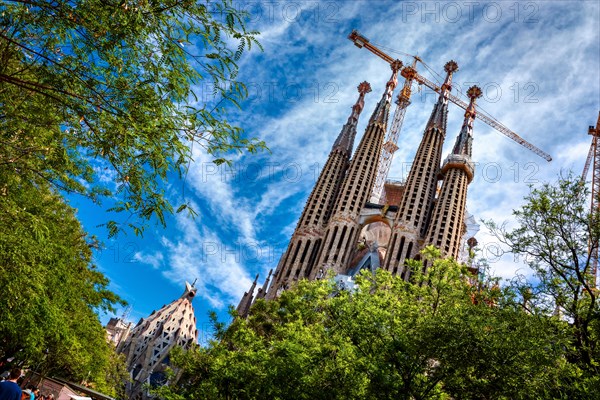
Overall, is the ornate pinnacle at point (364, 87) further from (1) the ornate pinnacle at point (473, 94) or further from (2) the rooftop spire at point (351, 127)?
(1) the ornate pinnacle at point (473, 94)

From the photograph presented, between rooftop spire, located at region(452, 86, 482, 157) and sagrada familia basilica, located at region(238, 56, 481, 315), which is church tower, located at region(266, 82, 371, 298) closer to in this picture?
sagrada familia basilica, located at region(238, 56, 481, 315)

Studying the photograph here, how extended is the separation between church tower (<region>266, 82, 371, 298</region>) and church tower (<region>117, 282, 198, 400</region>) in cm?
1239

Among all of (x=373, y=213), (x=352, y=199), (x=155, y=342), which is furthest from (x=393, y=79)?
(x=155, y=342)

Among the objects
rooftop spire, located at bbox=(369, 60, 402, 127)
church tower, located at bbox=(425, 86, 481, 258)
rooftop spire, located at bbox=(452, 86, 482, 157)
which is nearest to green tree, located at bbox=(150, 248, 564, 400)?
church tower, located at bbox=(425, 86, 481, 258)

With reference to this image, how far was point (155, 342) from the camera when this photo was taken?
54.0 metres

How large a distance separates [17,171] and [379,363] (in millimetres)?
9850

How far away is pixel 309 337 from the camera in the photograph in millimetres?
16734

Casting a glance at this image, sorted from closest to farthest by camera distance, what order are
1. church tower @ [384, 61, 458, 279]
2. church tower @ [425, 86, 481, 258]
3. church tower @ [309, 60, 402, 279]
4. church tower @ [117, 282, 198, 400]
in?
church tower @ [117, 282, 198, 400], church tower @ [425, 86, 481, 258], church tower @ [384, 61, 458, 279], church tower @ [309, 60, 402, 279]

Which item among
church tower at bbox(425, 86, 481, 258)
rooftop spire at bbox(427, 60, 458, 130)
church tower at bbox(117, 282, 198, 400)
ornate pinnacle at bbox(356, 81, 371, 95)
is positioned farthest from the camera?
ornate pinnacle at bbox(356, 81, 371, 95)

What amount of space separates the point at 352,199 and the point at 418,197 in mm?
9313

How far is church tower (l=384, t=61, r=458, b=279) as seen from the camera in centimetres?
5469

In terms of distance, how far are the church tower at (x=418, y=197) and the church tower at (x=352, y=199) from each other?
5.78m

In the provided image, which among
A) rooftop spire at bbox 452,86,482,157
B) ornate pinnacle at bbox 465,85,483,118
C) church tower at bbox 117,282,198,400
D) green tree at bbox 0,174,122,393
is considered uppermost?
ornate pinnacle at bbox 465,85,483,118

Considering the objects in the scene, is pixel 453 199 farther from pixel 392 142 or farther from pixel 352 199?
pixel 392 142
